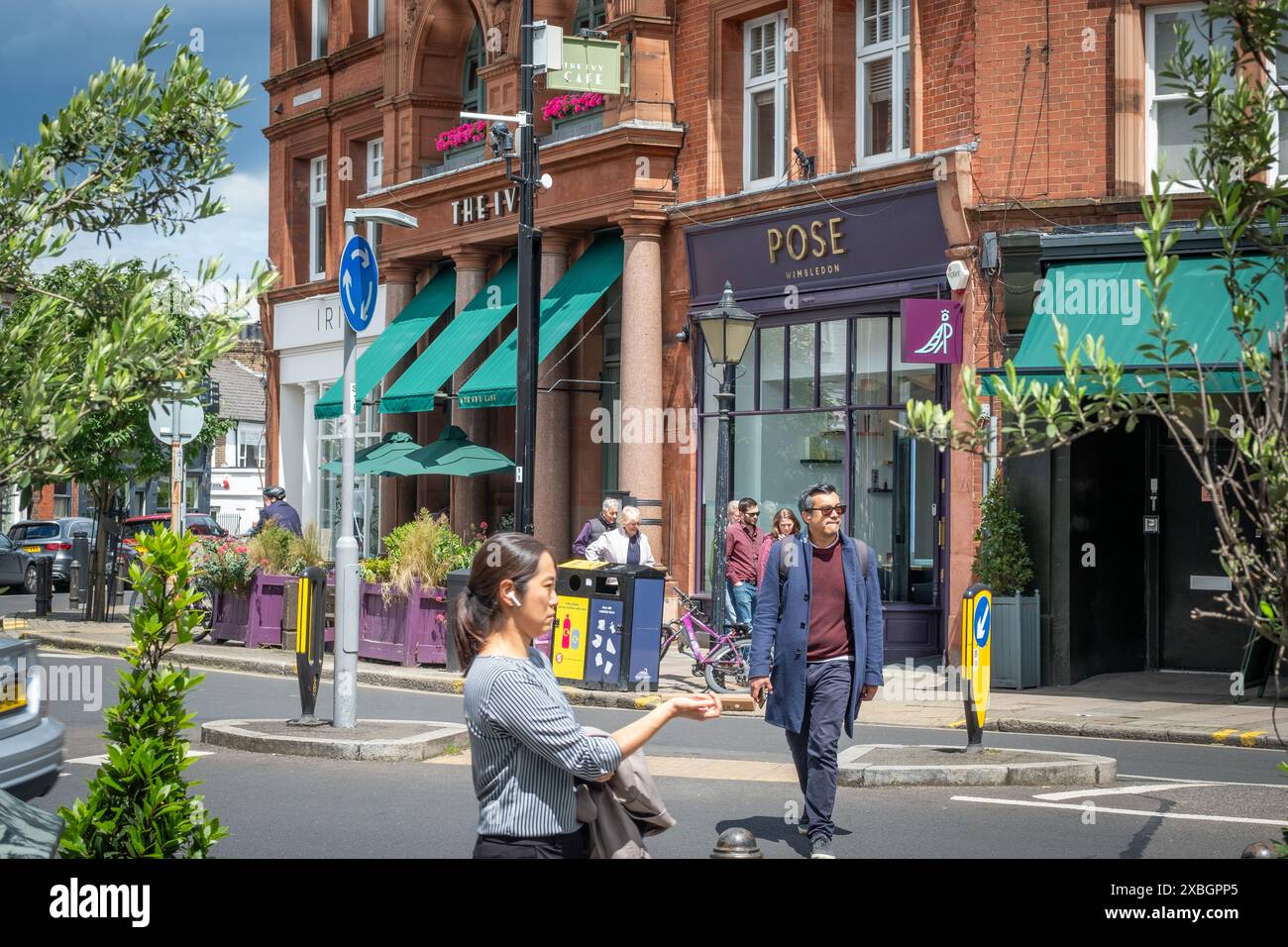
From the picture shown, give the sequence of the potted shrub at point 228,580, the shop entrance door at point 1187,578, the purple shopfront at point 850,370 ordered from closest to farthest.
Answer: the shop entrance door at point 1187,578
the purple shopfront at point 850,370
the potted shrub at point 228,580

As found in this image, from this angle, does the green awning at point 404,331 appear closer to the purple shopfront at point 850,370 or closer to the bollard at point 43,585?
the bollard at point 43,585

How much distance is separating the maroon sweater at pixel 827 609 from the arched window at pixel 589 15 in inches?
630

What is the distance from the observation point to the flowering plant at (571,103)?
22.0 m

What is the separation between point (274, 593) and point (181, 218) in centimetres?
1488

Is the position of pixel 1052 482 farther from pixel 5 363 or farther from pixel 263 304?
pixel 263 304

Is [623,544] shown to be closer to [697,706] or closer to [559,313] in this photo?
[559,313]

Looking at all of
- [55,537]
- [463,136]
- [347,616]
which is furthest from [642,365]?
[55,537]

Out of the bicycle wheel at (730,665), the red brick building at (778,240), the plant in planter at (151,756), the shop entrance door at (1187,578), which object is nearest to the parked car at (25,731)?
the plant in planter at (151,756)

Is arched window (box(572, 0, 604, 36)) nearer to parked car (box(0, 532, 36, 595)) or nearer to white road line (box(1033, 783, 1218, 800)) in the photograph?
white road line (box(1033, 783, 1218, 800))

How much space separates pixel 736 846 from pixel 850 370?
1536 centimetres

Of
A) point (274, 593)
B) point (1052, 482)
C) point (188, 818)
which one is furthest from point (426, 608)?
point (188, 818)

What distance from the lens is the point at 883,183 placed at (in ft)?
58.8

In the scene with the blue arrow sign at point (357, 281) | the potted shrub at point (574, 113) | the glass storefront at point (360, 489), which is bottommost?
the glass storefront at point (360, 489)

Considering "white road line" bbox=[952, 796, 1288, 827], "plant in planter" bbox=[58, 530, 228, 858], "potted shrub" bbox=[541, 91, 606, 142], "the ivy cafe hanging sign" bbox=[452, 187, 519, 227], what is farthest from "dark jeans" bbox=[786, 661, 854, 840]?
"the ivy cafe hanging sign" bbox=[452, 187, 519, 227]
